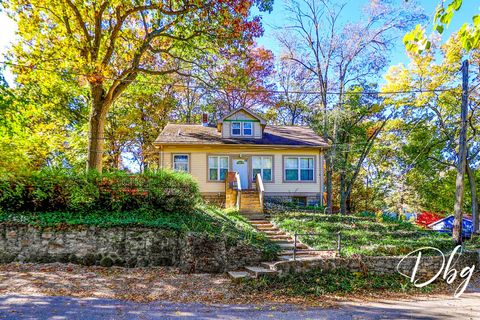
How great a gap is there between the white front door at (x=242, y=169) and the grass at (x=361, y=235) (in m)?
4.05

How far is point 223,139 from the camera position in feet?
59.2

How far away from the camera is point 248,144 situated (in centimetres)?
1756

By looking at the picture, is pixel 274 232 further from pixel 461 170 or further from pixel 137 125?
pixel 137 125

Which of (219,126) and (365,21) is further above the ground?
(365,21)

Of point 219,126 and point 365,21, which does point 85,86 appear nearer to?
point 219,126

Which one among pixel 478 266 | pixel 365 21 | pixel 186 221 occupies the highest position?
pixel 365 21

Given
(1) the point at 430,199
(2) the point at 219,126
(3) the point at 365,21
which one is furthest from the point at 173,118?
(1) the point at 430,199

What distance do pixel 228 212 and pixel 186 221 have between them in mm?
3900

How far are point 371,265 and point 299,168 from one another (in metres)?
10.00

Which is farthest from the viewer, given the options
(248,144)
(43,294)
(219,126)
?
(219,126)

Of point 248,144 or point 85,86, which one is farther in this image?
point 248,144

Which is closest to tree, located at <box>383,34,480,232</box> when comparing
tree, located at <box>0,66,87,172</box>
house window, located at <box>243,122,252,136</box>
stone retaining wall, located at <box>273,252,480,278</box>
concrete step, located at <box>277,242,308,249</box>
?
house window, located at <box>243,122,252,136</box>

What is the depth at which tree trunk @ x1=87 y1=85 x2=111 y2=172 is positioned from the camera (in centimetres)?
1221

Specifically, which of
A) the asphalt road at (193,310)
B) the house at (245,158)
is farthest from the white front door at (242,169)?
the asphalt road at (193,310)
